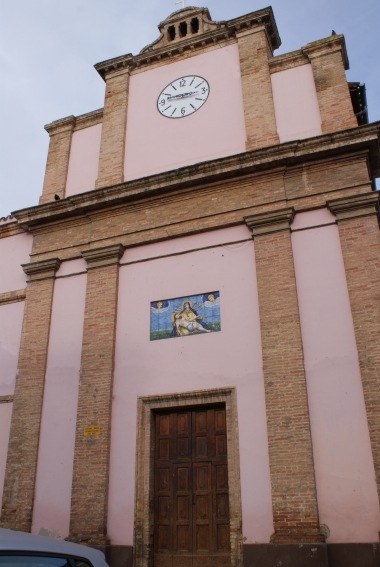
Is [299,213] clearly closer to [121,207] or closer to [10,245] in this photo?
[121,207]

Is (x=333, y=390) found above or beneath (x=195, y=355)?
beneath

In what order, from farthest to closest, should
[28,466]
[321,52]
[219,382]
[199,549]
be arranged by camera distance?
1. [321,52]
2. [28,466]
3. [219,382]
4. [199,549]

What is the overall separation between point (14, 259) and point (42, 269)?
118 cm

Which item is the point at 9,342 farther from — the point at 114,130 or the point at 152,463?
the point at 114,130

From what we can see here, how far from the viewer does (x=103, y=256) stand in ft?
38.4

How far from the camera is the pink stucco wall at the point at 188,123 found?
1202cm

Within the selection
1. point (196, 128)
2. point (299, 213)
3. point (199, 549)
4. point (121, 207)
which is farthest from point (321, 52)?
point (199, 549)

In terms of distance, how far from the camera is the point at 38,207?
Result: 12.7 metres

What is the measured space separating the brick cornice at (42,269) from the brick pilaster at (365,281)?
6.21 metres

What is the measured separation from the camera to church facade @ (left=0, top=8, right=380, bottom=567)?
8.72 metres

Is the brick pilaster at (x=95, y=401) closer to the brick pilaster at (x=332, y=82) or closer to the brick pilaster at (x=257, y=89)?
the brick pilaster at (x=257, y=89)

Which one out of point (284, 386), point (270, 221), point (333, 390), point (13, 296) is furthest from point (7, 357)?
point (333, 390)

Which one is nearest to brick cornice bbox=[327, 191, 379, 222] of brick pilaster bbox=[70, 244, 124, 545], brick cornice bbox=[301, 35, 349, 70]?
brick cornice bbox=[301, 35, 349, 70]

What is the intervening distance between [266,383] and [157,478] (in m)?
2.72
